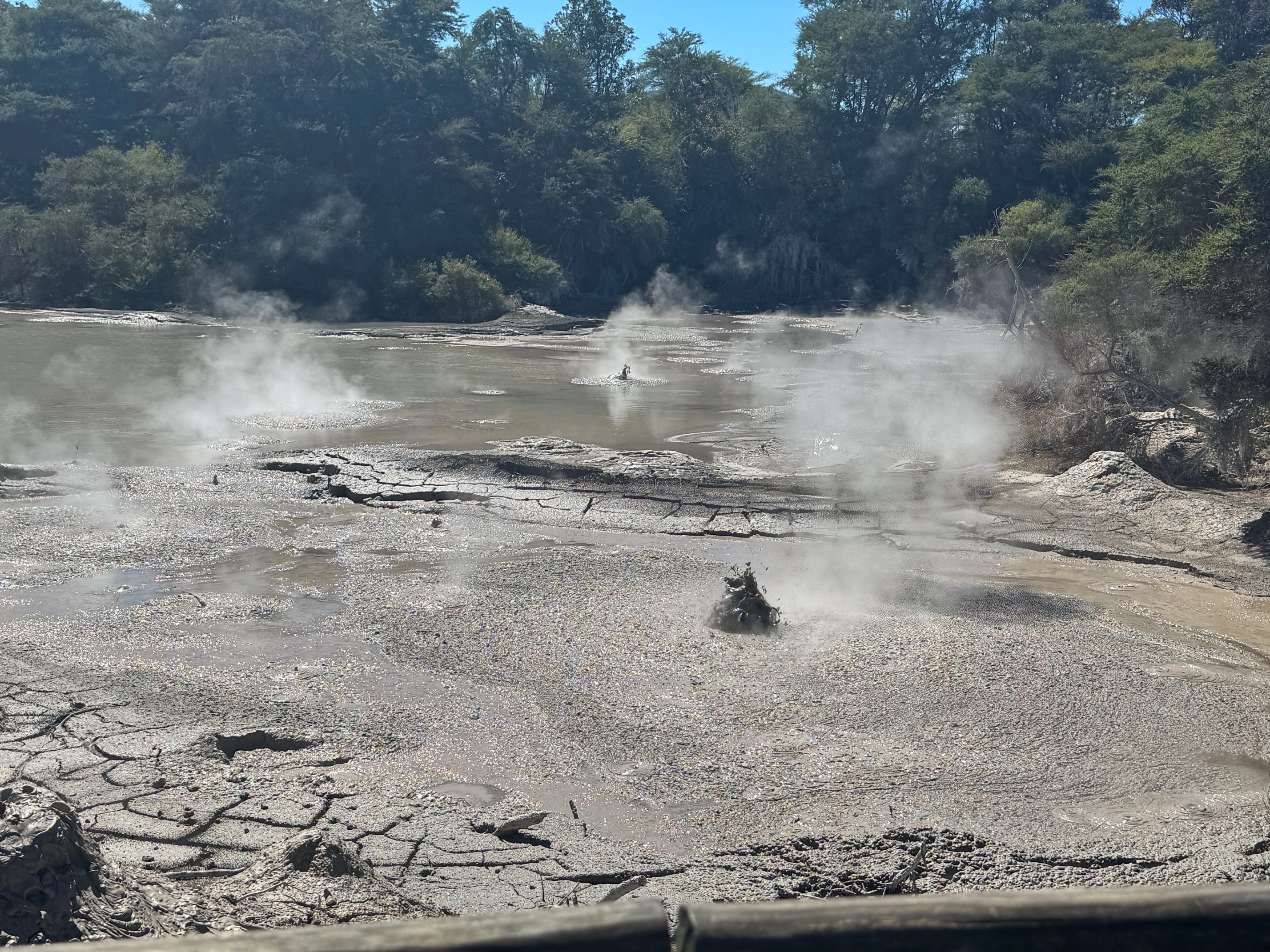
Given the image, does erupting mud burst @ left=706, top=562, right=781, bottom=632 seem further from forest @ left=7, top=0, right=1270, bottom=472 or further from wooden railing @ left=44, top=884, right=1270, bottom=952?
forest @ left=7, top=0, right=1270, bottom=472

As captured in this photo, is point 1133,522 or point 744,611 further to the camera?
point 1133,522

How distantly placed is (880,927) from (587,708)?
16.5ft

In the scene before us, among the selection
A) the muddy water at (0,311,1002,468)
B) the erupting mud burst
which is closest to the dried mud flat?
the erupting mud burst

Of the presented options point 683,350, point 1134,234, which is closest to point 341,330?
point 683,350

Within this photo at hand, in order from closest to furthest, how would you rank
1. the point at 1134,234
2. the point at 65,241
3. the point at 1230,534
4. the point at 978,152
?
the point at 1230,534, the point at 1134,234, the point at 65,241, the point at 978,152

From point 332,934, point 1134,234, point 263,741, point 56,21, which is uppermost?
point 56,21

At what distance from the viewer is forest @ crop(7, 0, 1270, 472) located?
44844 mm

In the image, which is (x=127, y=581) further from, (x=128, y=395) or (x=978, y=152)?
(x=978, y=152)

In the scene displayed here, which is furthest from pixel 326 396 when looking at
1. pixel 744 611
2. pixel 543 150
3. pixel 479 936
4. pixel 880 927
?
pixel 543 150

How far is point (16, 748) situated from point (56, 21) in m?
62.9

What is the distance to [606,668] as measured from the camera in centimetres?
736

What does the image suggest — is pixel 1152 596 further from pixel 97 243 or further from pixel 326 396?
pixel 97 243

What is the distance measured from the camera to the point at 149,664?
712 centimetres

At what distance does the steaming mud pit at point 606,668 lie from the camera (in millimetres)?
4953
